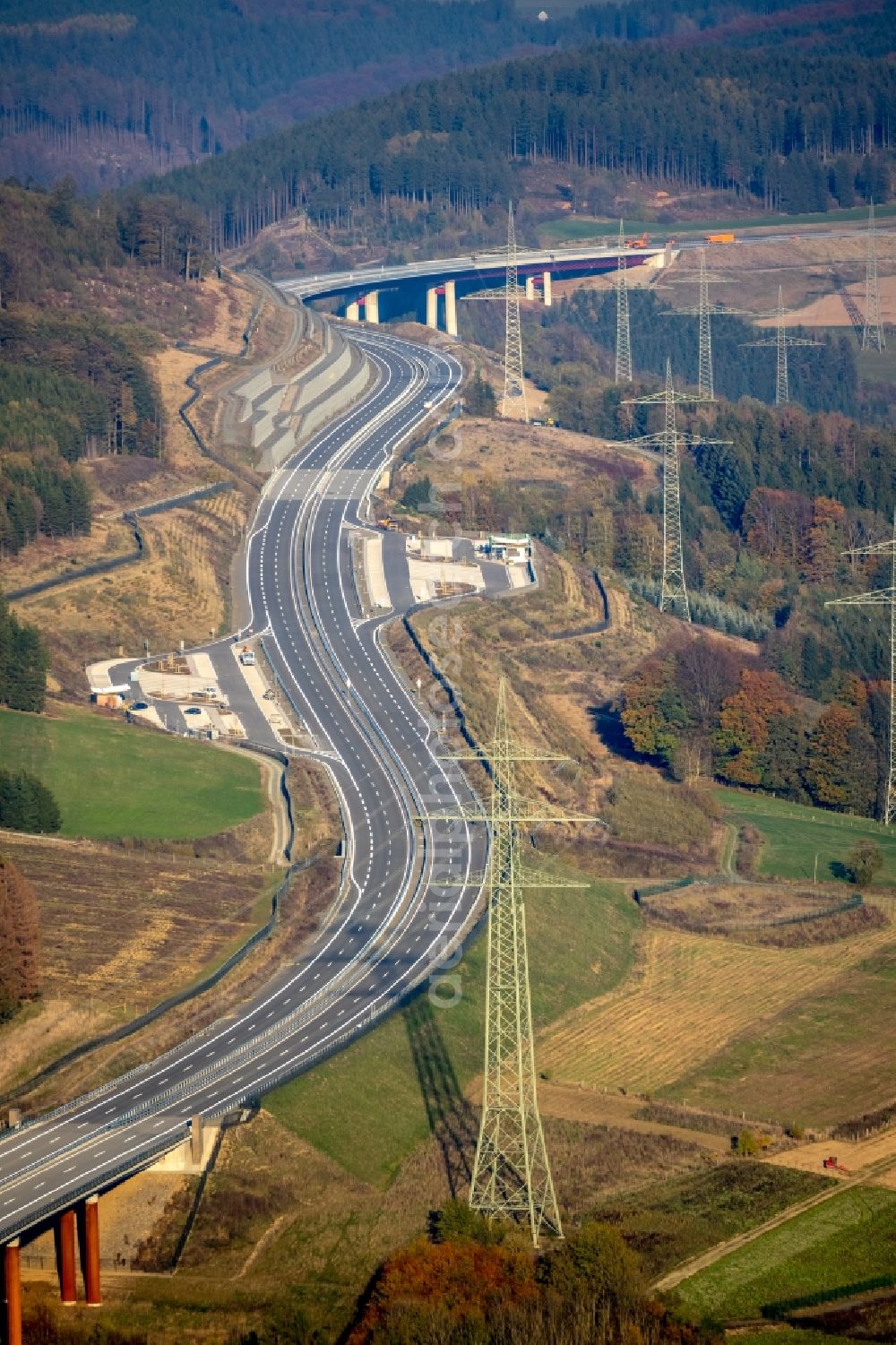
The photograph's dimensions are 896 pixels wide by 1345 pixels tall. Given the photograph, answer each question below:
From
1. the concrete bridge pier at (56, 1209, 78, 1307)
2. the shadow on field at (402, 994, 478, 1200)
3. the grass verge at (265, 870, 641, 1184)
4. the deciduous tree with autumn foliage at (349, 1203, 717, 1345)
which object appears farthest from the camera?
the grass verge at (265, 870, 641, 1184)

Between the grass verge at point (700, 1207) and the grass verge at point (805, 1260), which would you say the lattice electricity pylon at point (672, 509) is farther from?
the grass verge at point (805, 1260)

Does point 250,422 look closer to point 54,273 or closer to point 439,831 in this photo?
point 54,273

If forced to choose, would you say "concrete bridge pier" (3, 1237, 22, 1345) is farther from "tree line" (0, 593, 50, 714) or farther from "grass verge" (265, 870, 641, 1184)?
"tree line" (0, 593, 50, 714)

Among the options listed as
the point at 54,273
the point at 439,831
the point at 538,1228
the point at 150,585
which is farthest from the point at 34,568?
the point at 538,1228

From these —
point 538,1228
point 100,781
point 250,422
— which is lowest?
point 538,1228

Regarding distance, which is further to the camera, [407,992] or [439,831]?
[439,831]

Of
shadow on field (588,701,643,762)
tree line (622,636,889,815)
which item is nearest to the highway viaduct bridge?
shadow on field (588,701,643,762)
